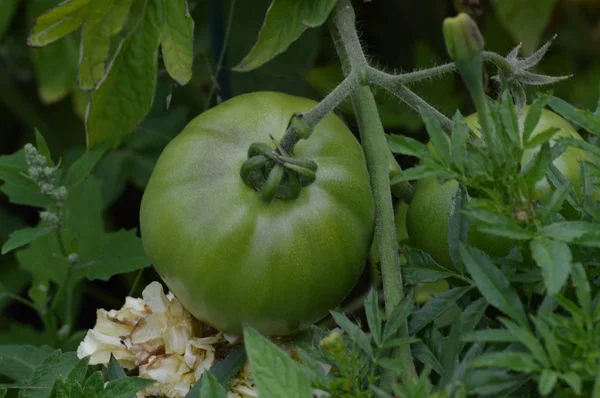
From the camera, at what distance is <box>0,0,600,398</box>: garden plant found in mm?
492

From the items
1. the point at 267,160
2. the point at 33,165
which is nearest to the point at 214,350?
the point at 267,160

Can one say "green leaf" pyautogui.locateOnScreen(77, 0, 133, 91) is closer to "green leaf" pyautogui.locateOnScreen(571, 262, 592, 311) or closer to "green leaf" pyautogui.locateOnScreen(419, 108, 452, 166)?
"green leaf" pyautogui.locateOnScreen(419, 108, 452, 166)

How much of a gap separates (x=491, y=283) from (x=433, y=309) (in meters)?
0.09

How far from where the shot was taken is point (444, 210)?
0.68 meters

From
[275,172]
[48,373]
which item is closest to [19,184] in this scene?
[48,373]

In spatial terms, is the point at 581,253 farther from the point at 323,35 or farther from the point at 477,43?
the point at 323,35

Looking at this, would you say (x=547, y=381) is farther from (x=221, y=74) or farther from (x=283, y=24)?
(x=221, y=74)

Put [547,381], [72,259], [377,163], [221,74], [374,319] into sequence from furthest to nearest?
[221,74], [72,259], [377,163], [374,319], [547,381]

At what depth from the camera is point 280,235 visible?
0.63 metres

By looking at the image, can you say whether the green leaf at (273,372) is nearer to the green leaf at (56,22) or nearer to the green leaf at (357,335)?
the green leaf at (357,335)

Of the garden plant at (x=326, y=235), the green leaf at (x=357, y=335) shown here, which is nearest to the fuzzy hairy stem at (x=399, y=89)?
the garden plant at (x=326, y=235)

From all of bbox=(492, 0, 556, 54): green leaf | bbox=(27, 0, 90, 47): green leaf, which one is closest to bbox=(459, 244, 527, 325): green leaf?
bbox=(27, 0, 90, 47): green leaf

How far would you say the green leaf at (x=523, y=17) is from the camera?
1076 mm

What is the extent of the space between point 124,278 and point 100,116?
52 cm
